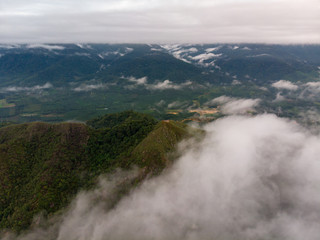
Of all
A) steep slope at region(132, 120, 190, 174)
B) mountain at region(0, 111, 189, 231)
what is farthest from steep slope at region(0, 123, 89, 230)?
steep slope at region(132, 120, 190, 174)

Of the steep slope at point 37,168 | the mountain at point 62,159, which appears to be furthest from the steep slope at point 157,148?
the steep slope at point 37,168

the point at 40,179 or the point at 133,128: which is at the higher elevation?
the point at 133,128

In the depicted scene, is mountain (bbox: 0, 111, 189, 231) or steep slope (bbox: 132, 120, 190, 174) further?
steep slope (bbox: 132, 120, 190, 174)

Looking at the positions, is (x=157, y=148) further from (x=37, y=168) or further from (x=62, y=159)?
(x=37, y=168)

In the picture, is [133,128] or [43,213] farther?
[133,128]

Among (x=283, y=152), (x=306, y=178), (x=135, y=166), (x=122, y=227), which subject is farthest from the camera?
(x=283, y=152)

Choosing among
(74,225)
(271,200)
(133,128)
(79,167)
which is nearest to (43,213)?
(74,225)

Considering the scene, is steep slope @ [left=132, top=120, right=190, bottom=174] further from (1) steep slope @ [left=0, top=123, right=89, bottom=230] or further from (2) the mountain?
(1) steep slope @ [left=0, top=123, right=89, bottom=230]

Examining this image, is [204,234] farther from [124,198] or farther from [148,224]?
[124,198]

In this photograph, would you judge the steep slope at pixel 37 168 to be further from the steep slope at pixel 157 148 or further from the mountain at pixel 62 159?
the steep slope at pixel 157 148
